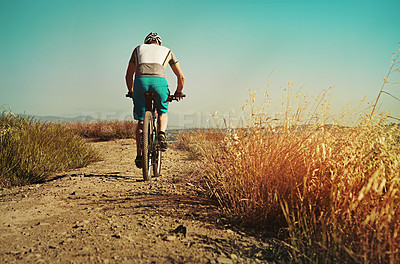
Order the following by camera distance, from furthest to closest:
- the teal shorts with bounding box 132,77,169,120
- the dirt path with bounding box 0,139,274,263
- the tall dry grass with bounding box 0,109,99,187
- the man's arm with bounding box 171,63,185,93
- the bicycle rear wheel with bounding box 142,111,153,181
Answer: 1. the man's arm with bounding box 171,63,185,93
2. the tall dry grass with bounding box 0,109,99,187
3. the teal shorts with bounding box 132,77,169,120
4. the bicycle rear wheel with bounding box 142,111,153,181
5. the dirt path with bounding box 0,139,274,263

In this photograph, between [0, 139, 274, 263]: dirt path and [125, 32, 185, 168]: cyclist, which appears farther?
[125, 32, 185, 168]: cyclist

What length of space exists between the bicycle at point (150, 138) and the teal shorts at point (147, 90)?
0.20 feet

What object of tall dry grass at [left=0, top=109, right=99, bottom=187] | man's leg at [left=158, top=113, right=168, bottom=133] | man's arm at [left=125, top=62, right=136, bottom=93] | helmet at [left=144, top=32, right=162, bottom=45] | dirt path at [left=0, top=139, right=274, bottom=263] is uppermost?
helmet at [left=144, top=32, right=162, bottom=45]

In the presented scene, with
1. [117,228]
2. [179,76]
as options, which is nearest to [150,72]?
[179,76]

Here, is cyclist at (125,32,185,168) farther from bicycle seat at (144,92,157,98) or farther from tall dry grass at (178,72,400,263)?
tall dry grass at (178,72,400,263)

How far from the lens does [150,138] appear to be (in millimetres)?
4070

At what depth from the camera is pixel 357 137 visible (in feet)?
7.16

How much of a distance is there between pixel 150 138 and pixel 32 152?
6.51 ft

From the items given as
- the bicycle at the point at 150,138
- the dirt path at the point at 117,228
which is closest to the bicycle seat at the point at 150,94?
the bicycle at the point at 150,138

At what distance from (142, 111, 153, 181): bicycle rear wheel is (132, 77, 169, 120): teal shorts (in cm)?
18

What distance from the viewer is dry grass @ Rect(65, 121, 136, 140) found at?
35.7 feet

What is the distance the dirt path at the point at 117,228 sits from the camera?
69.5 inches

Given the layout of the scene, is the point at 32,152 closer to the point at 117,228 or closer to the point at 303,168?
the point at 117,228

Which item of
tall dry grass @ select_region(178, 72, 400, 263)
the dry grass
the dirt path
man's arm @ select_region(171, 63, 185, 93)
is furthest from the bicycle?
the dry grass
